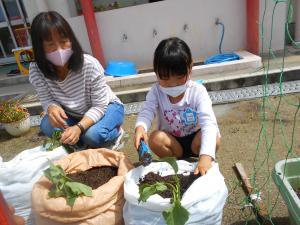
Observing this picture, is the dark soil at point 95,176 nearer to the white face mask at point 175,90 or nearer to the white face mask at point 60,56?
the white face mask at point 175,90

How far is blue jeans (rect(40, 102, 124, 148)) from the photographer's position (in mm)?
2314

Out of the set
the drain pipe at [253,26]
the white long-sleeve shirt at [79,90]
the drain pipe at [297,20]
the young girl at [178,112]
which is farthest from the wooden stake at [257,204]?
the drain pipe at [297,20]

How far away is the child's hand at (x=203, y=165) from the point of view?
159cm

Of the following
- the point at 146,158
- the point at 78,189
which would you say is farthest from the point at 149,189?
the point at 78,189

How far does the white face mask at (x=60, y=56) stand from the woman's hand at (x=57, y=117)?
0.34 m

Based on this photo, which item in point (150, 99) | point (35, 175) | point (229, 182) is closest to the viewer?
point (35, 175)

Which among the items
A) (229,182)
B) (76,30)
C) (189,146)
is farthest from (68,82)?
(76,30)

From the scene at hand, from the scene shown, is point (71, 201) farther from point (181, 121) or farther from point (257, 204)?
point (257, 204)

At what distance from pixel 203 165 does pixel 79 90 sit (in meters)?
1.21

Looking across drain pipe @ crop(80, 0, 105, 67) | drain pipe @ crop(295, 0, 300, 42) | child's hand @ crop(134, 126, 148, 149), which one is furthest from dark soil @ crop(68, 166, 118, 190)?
drain pipe @ crop(295, 0, 300, 42)

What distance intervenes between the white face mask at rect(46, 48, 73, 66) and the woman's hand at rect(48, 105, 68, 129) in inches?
13.4

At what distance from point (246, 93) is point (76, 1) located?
10.4 ft

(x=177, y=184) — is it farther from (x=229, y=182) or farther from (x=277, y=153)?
(x=277, y=153)

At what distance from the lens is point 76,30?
5109 millimetres
